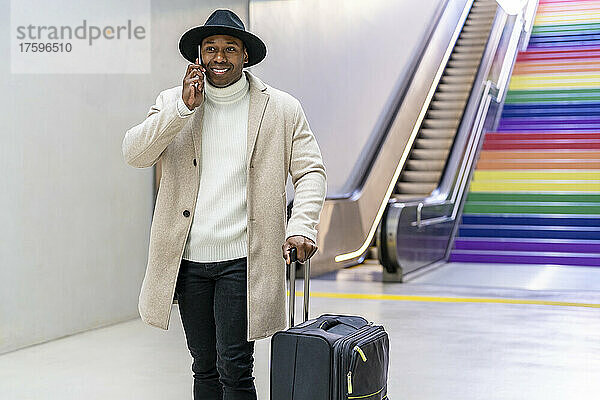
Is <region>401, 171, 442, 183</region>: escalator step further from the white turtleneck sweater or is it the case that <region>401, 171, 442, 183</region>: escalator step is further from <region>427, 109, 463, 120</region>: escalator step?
the white turtleneck sweater

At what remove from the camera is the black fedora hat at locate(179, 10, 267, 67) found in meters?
2.57

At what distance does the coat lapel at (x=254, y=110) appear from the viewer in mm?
2619

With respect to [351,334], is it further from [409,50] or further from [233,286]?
[409,50]

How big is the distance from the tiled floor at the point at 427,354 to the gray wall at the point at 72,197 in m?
0.20

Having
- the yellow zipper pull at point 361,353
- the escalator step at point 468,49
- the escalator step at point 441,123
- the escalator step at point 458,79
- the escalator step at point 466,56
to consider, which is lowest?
the yellow zipper pull at point 361,353

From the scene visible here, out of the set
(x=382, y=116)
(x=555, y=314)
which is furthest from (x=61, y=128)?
(x=382, y=116)

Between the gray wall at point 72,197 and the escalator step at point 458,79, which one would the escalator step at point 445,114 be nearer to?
the escalator step at point 458,79

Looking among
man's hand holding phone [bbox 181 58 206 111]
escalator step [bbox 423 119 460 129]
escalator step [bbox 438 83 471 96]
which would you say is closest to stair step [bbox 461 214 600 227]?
escalator step [bbox 423 119 460 129]

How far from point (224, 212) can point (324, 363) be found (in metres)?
0.56

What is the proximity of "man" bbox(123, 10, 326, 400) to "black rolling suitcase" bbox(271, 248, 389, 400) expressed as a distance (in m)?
0.14

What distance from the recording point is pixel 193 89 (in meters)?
2.46

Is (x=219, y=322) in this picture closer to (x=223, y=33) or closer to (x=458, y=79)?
(x=223, y=33)

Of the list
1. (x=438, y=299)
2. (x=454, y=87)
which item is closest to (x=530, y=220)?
(x=454, y=87)

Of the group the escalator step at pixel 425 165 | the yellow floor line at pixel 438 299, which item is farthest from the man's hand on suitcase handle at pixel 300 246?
→ the escalator step at pixel 425 165
